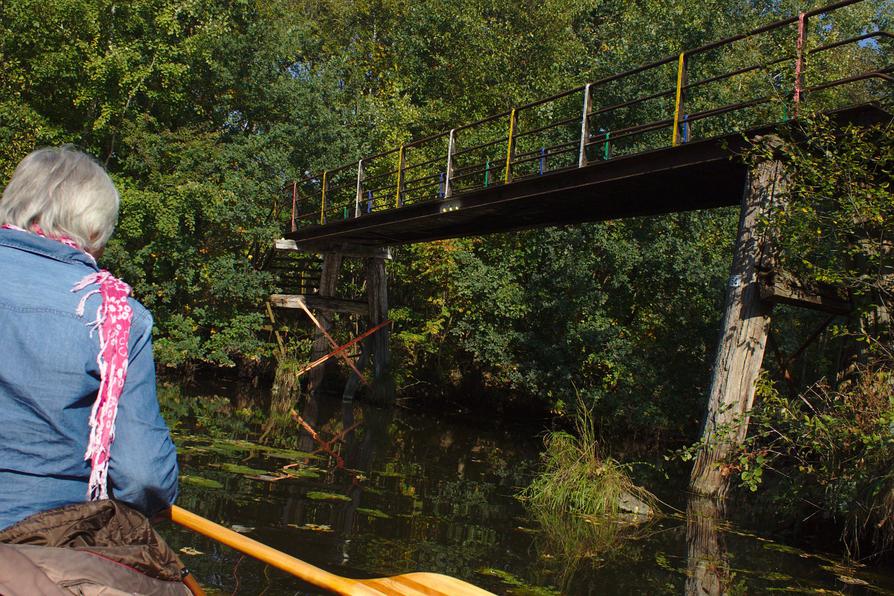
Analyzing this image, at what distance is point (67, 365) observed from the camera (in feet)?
5.79

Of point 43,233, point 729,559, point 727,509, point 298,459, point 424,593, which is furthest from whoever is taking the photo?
point 298,459

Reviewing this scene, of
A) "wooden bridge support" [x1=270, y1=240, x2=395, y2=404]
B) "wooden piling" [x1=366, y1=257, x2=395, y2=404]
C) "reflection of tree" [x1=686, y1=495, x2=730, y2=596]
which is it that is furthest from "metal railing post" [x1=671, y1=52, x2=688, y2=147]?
"wooden piling" [x1=366, y1=257, x2=395, y2=404]

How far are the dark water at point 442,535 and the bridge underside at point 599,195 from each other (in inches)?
137

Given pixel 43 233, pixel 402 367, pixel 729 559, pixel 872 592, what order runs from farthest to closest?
pixel 402 367
pixel 729 559
pixel 872 592
pixel 43 233

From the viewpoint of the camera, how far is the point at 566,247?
1781cm

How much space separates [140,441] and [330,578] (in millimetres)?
715

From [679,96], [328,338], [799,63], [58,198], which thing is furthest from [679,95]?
[328,338]

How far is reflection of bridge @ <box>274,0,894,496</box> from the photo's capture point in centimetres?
741

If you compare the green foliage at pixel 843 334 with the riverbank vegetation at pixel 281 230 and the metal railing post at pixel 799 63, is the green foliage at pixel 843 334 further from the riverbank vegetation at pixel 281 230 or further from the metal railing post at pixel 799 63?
the riverbank vegetation at pixel 281 230

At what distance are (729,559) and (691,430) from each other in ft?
31.6

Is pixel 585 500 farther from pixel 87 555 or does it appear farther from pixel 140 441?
pixel 87 555

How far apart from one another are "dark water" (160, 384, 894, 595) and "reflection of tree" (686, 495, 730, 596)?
14 millimetres

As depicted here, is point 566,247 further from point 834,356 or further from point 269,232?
point 269,232

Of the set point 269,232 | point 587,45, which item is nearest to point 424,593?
point 269,232
